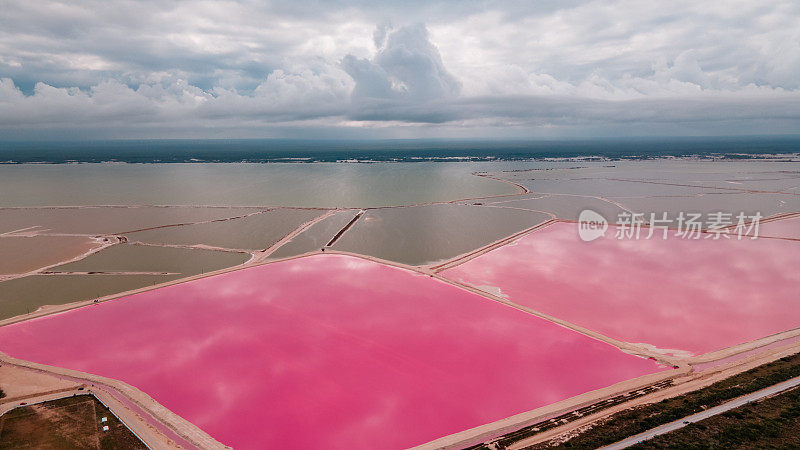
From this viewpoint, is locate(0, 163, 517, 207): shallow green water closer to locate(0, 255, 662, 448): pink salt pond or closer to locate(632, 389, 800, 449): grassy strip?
locate(0, 255, 662, 448): pink salt pond

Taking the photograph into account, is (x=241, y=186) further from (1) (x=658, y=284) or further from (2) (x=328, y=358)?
(1) (x=658, y=284)

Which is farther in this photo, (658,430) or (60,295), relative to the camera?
(60,295)

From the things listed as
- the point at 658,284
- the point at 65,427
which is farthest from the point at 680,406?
the point at 65,427

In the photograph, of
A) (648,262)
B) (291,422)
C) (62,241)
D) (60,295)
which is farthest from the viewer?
(62,241)

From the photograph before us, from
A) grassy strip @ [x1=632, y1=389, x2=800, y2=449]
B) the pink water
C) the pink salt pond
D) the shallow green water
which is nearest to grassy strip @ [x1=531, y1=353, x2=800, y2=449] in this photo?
grassy strip @ [x1=632, y1=389, x2=800, y2=449]

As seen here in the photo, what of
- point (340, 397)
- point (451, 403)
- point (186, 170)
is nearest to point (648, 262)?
point (451, 403)

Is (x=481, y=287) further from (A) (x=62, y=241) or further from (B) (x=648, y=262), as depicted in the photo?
(A) (x=62, y=241)
